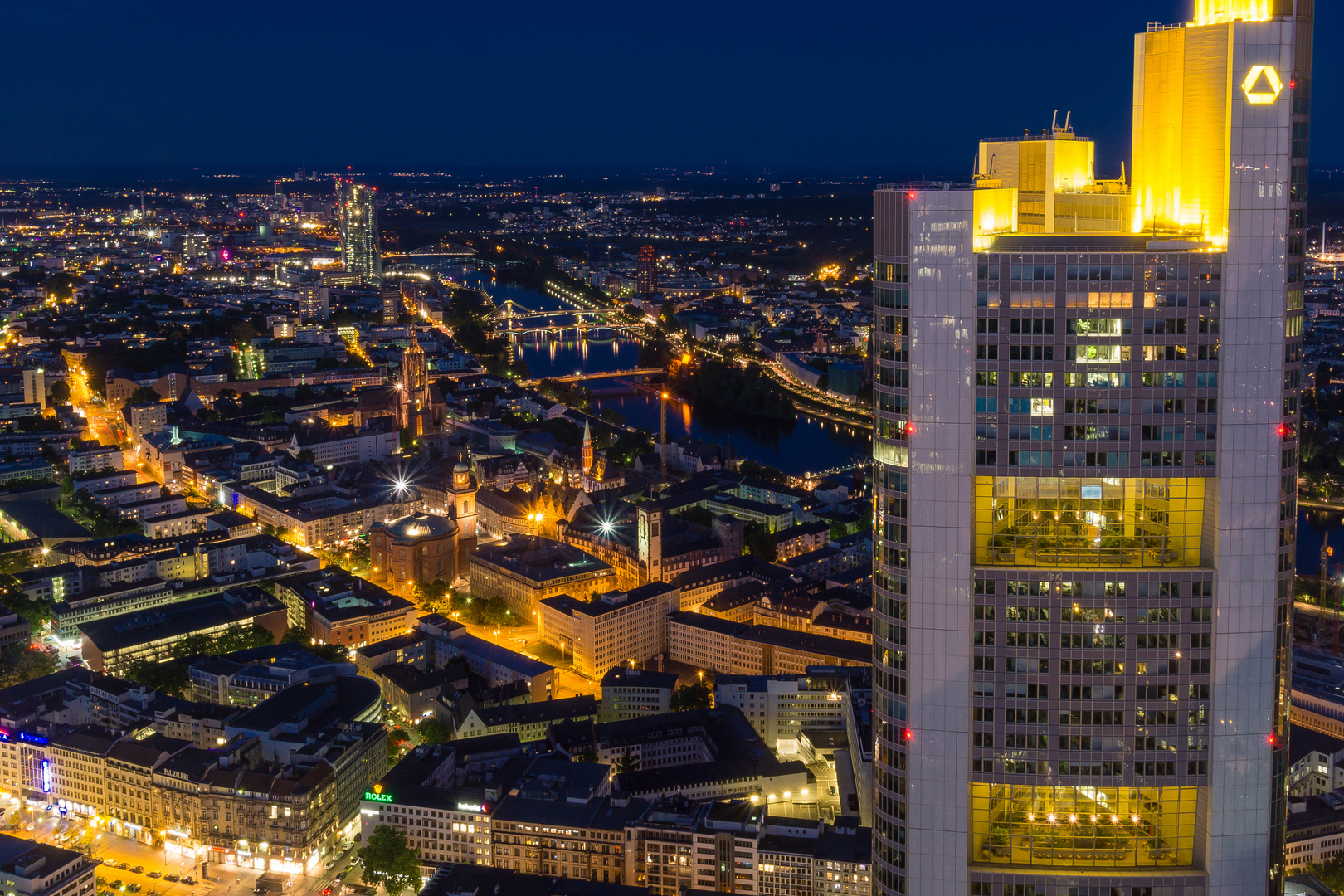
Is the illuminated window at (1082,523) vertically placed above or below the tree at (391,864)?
above

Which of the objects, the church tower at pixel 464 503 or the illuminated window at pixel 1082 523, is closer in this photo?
the illuminated window at pixel 1082 523

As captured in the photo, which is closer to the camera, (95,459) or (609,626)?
(609,626)

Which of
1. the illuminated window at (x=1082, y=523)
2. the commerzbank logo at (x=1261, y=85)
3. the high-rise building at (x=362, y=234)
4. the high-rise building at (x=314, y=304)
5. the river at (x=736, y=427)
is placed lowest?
the river at (x=736, y=427)

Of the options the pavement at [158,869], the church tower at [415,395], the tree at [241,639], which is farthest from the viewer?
the church tower at [415,395]

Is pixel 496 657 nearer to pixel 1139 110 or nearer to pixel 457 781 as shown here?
pixel 457 781

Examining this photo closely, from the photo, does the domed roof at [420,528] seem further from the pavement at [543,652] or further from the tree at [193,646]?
the tree at [193,646]

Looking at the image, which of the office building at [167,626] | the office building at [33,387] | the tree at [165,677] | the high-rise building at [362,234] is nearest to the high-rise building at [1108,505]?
the tree at [165,677]

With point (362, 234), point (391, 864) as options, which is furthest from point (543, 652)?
point (362, 234)

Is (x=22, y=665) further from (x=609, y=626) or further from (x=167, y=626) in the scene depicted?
(x=609, y=626)
